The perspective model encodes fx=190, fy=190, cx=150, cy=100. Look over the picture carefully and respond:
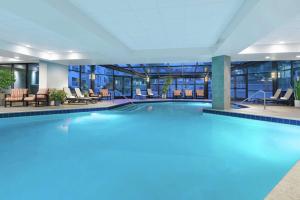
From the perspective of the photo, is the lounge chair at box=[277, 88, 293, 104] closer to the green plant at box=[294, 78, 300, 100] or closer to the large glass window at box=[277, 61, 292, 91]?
the green plant at box=[294, 78, 300, 100]

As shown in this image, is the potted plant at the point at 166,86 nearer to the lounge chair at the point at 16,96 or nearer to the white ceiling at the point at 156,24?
the white ceiling at the point at 156,24

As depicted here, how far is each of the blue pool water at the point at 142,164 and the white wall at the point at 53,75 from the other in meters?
6.20

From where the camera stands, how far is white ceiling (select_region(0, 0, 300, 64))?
379 cm

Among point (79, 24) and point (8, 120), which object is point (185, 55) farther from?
point (8, 120)

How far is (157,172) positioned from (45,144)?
2335 millimetres

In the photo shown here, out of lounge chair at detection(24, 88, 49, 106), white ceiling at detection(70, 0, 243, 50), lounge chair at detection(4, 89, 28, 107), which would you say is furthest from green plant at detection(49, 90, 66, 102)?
white ceiling at detection(70, 0, 243, 50)

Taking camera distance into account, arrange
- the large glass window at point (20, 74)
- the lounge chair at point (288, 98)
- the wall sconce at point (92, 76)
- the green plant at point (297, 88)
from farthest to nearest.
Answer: the wall sconce at point (92, 76)
the large glass window at point (20, 74)
the lounge chair at point (288, 98)
the green plant at point (297, 88)

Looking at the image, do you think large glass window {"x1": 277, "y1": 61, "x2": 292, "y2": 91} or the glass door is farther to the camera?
the glass door

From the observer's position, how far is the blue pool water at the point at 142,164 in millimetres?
1867

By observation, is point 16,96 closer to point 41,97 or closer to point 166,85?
point 41,97

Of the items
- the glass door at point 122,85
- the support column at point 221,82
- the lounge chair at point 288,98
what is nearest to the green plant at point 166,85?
the glass door at point 122,85

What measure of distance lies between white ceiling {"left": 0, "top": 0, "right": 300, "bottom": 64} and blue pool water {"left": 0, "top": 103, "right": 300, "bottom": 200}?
8.38 ft

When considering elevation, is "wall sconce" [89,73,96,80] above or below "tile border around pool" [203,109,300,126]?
above

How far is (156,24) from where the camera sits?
17.0ft
